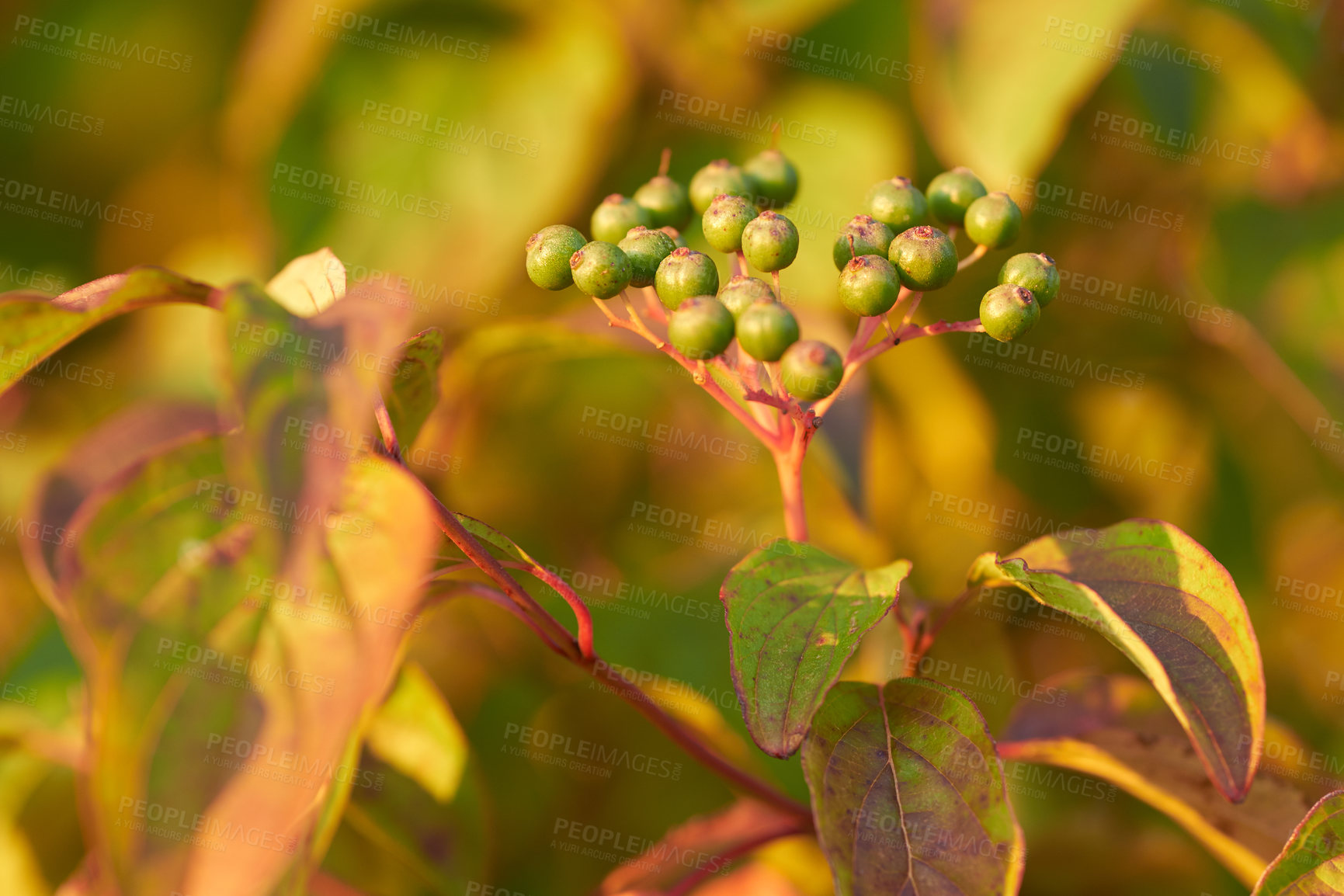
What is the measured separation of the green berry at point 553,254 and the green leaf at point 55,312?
349mm

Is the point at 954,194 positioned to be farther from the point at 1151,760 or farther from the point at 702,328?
the point at 1151,760

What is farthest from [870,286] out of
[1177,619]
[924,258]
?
[1177,619]

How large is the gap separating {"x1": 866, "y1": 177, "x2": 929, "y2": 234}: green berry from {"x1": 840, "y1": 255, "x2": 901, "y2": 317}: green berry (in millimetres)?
122

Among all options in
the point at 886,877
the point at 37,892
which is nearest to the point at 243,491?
the point at 886,877

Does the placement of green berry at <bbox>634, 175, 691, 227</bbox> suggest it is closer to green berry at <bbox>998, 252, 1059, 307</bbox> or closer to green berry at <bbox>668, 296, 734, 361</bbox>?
green berry at <bbox>668, 296, 734, 361</bbox>

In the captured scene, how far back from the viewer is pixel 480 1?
1887mm

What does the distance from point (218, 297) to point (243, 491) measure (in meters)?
0.21

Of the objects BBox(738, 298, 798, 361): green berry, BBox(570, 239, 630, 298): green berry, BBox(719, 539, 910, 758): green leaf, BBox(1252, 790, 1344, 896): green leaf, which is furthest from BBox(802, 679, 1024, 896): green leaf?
BBox(570, 239, 630, 298): green berry

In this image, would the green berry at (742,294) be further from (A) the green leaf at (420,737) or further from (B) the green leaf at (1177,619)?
(A) the green leaf at (420,737)

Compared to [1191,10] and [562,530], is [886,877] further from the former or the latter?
[1191,10]

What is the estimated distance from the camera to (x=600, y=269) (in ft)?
3.06

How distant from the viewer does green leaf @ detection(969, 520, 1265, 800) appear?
784 millimetres

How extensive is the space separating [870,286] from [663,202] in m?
0.32

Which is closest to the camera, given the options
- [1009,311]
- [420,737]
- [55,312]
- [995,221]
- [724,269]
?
[55,312]
